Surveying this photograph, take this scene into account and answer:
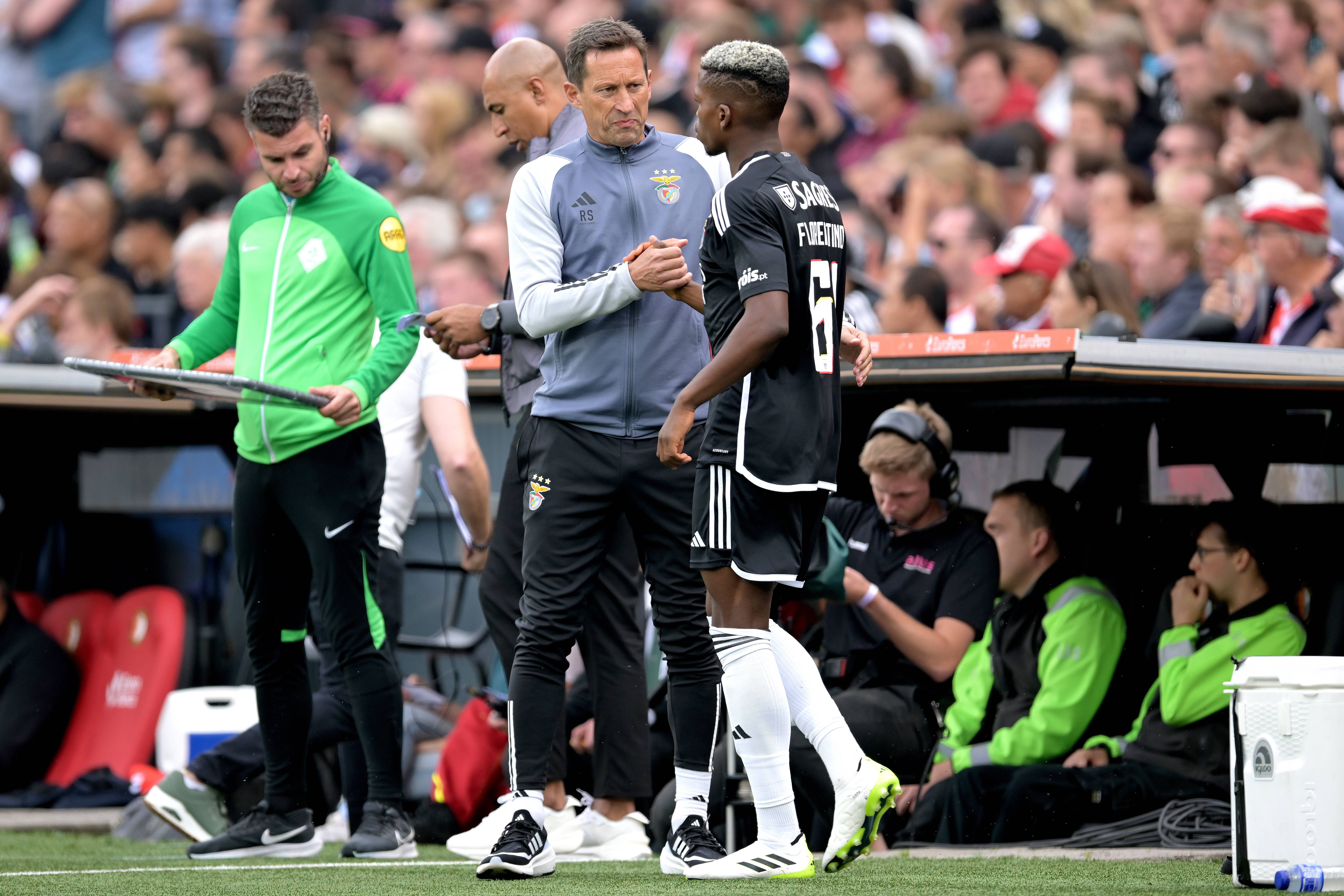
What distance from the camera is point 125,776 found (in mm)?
→ 7859

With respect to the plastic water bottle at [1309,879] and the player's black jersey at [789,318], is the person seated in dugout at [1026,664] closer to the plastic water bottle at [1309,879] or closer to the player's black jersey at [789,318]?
the plastic water bottle at [1309,879]

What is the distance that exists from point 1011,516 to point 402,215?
5.74 m

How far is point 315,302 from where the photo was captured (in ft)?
18.0

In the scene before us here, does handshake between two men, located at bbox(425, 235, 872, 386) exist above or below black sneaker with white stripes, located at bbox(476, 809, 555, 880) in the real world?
above

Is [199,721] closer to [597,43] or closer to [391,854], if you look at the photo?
[391,854]

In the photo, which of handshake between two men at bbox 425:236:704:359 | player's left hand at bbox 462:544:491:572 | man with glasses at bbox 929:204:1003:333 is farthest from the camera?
man with glasses at bbox 929:204:1003:333

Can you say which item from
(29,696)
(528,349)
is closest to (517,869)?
(528,349)

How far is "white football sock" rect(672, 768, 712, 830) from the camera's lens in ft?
15.5

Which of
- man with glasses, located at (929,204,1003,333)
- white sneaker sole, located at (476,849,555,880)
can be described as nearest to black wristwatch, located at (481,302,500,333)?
white sneaker sole, located at (476,849,555,880)

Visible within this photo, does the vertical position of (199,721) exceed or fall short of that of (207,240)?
it falls short

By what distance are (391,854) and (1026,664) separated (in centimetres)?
219

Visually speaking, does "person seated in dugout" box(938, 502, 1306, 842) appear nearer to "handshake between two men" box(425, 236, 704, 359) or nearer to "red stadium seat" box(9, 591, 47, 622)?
"handshake between two men" box(425, 236, 704, 359)

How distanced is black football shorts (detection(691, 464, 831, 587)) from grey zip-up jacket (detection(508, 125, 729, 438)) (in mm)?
453

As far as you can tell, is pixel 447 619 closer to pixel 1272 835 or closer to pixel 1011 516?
pixel 1011 516
